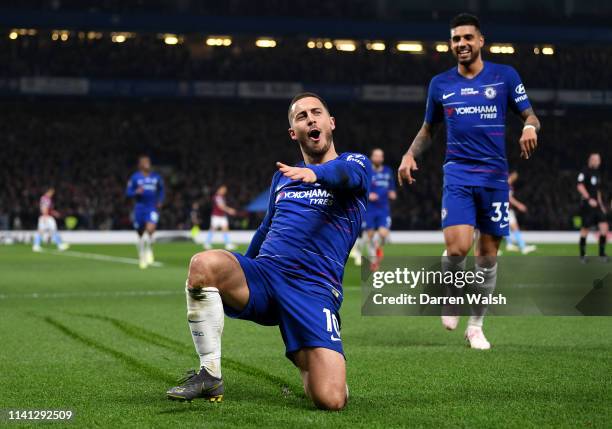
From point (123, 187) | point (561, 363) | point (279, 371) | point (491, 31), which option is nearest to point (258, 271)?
point (279, 371)

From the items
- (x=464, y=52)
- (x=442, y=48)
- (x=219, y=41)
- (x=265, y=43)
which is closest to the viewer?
(x=464, y=52)

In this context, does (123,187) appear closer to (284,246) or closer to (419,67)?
(419,67)

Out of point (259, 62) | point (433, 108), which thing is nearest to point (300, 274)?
point (433, 108)

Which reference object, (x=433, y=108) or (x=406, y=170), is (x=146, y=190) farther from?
(x=406, y=170)

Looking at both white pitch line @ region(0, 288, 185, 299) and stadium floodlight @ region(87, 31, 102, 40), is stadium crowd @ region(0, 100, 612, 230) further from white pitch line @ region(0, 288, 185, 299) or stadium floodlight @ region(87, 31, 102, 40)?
white pitch line @ region(0, 288, 185, 299)

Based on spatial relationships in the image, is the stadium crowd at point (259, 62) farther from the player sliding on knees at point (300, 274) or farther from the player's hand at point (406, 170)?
the player sliding on knees at point (300, 274)

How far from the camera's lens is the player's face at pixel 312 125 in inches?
215

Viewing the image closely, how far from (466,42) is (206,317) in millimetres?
3622

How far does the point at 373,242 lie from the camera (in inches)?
801

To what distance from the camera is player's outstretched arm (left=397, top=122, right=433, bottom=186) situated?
7410mm

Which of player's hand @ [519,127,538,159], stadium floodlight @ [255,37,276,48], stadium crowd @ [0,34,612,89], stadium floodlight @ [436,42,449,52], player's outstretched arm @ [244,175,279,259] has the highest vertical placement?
stadium floodlight @ [255,37,276,48]

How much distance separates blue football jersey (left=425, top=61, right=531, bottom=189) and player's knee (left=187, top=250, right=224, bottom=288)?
315cm

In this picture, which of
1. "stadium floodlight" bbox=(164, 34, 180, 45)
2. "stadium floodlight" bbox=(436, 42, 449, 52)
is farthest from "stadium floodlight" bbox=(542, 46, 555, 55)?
"stadium floodlight" bbox=(164, 34, 180, 45)

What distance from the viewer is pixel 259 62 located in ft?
147
